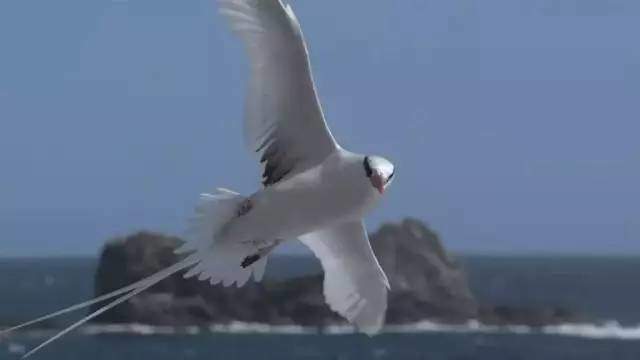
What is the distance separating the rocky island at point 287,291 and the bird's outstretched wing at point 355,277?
18.1ft

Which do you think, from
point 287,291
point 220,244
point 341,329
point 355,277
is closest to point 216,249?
point 220,244

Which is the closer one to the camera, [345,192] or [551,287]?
[345,192]

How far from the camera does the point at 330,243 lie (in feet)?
3.98

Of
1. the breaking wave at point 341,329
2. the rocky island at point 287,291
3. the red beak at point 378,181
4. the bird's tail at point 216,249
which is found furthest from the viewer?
the breaking wave at point 341,329

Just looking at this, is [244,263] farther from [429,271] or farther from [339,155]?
[429,271]

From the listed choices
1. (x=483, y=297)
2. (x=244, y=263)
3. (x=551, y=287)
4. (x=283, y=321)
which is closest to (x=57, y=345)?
(x=283, y=321)

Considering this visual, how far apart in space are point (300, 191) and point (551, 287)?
14.1 metres

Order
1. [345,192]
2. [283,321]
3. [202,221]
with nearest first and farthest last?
[345,192] < [202,221] < [283,321]

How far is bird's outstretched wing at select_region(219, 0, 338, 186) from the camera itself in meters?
1.13

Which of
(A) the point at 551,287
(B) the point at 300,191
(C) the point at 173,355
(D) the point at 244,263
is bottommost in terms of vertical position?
(A) the point at 551,287

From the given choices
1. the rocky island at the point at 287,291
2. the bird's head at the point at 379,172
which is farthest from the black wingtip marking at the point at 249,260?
the rocky island at the point at 287,291

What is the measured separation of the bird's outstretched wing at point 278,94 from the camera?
3.70 ft

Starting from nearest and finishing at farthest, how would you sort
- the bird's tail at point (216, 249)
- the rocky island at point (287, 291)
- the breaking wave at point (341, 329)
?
the bird's tail at point (216, 249) < the rocky island at point (287, 291) < the breaking wave at point (341, 329)

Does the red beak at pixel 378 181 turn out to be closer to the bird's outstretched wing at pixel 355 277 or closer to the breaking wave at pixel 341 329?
the bird's outstretched wing at pixel 355 277
